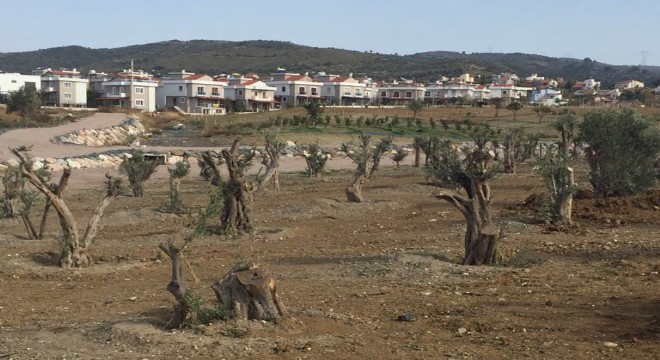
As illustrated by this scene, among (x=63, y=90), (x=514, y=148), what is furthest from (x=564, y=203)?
(x=63, y=90)

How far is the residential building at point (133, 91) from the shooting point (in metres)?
123

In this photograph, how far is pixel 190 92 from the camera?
401 feet

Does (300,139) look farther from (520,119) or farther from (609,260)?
(609,260)

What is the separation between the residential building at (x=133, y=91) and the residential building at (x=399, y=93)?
136 ft

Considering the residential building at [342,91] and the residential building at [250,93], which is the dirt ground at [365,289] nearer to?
the residential building at [250,93]

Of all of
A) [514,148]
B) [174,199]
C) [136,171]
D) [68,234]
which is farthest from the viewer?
[514,148]

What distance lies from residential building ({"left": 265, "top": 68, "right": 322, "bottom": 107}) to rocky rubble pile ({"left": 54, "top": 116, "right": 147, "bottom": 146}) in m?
62.6

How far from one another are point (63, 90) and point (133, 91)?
35.7ft

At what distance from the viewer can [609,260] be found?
46.4ft

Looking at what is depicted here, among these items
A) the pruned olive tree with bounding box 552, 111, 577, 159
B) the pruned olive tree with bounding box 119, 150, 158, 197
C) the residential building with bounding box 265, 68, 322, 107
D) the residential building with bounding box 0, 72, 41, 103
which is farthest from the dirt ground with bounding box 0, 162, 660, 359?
the residential building with bounding box 265, 68, 322, 107

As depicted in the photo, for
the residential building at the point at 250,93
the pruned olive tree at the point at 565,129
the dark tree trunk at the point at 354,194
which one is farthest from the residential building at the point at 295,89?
the dark tree trunk at the point at 354,194

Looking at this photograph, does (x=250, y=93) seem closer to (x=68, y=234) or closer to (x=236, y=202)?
(x=236, y=202)

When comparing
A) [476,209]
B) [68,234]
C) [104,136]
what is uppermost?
[476,209]

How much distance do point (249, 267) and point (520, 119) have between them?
85.1m
